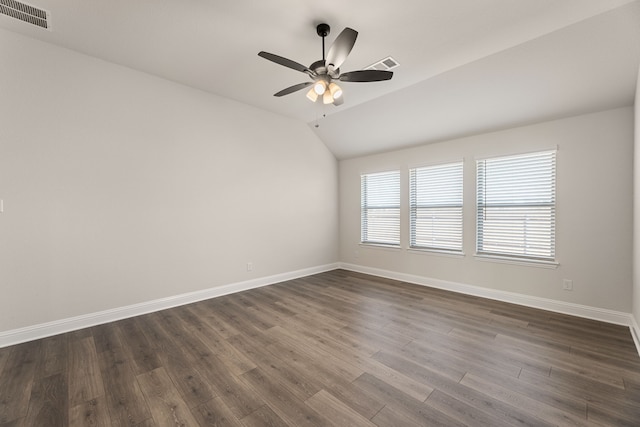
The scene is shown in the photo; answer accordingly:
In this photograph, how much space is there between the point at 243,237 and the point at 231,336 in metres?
1.90

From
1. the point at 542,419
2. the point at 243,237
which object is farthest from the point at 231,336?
the point at 542,419

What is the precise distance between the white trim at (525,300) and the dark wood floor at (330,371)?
0.57 feet

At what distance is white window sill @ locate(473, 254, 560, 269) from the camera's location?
348 centimetres

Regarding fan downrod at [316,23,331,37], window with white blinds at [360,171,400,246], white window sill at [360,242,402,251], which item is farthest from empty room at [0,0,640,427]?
window with white blinds at [360,171,400,246]

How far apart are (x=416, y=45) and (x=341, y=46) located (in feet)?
3.93

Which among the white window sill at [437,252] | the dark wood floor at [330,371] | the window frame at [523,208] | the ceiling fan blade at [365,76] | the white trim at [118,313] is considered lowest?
the dark wood floor at [330,371]

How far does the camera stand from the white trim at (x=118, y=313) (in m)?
2.70

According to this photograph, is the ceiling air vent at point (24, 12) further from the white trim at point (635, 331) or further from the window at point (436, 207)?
the white trim at point (635, 331)

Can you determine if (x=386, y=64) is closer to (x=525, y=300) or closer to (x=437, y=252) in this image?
(x=437, y=252)

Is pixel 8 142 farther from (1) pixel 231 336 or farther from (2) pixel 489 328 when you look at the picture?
(2) pixel 489 328

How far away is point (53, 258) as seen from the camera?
2.88 m

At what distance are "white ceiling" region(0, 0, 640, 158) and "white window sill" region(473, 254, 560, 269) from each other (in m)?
1.90

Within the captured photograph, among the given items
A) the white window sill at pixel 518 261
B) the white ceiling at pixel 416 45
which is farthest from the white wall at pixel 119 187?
the white window sill at pixel 518 261

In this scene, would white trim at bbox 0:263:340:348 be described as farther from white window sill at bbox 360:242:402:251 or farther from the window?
the window
